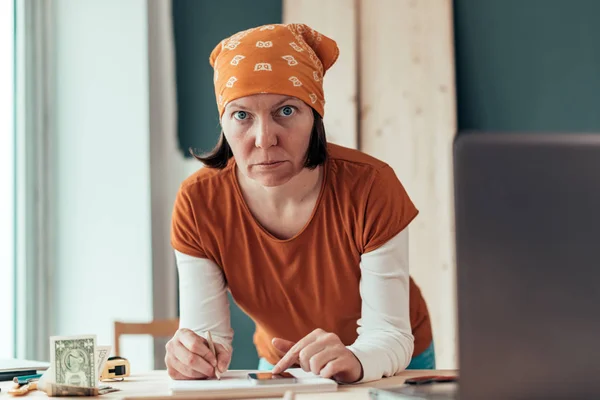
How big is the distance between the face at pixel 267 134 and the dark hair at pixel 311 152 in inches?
2.4

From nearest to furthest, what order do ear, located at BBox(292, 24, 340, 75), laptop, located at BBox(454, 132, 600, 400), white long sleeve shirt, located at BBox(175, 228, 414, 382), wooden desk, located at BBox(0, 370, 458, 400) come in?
laptop, located at BBox(454, 132, 600, 400), wooden desk, located at BBox(0, 370, 458, 400), white long sleeve shirt, located at BBox(175, 228, 414, 382), ear, located at BBox(292, 24, 340, 75)

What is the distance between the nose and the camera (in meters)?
1.46

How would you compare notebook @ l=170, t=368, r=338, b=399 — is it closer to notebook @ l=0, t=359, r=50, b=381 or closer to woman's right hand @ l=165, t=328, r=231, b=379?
woman's right hand @ l=165, t=328, r=231, b=379

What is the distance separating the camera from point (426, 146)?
3127 mm

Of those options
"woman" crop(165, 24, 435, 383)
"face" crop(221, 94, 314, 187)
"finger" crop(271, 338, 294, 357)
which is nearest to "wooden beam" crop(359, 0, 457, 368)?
"woman" crop(165, 24, 435, 383)

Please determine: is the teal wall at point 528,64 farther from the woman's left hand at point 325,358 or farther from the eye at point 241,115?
the woman's left hand at point 325,358

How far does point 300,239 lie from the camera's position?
1.63 m

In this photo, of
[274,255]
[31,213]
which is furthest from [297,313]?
[31,213]

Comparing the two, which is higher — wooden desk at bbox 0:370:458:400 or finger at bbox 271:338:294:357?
finger at bbox 271:338:294:357

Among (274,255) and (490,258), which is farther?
(274,255)

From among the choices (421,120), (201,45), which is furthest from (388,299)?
(201,45)

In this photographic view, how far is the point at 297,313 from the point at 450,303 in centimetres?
152

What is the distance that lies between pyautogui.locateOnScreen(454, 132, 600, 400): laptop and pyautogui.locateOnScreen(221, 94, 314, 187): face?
0.76 m

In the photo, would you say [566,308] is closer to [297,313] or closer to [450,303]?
[297,313]
